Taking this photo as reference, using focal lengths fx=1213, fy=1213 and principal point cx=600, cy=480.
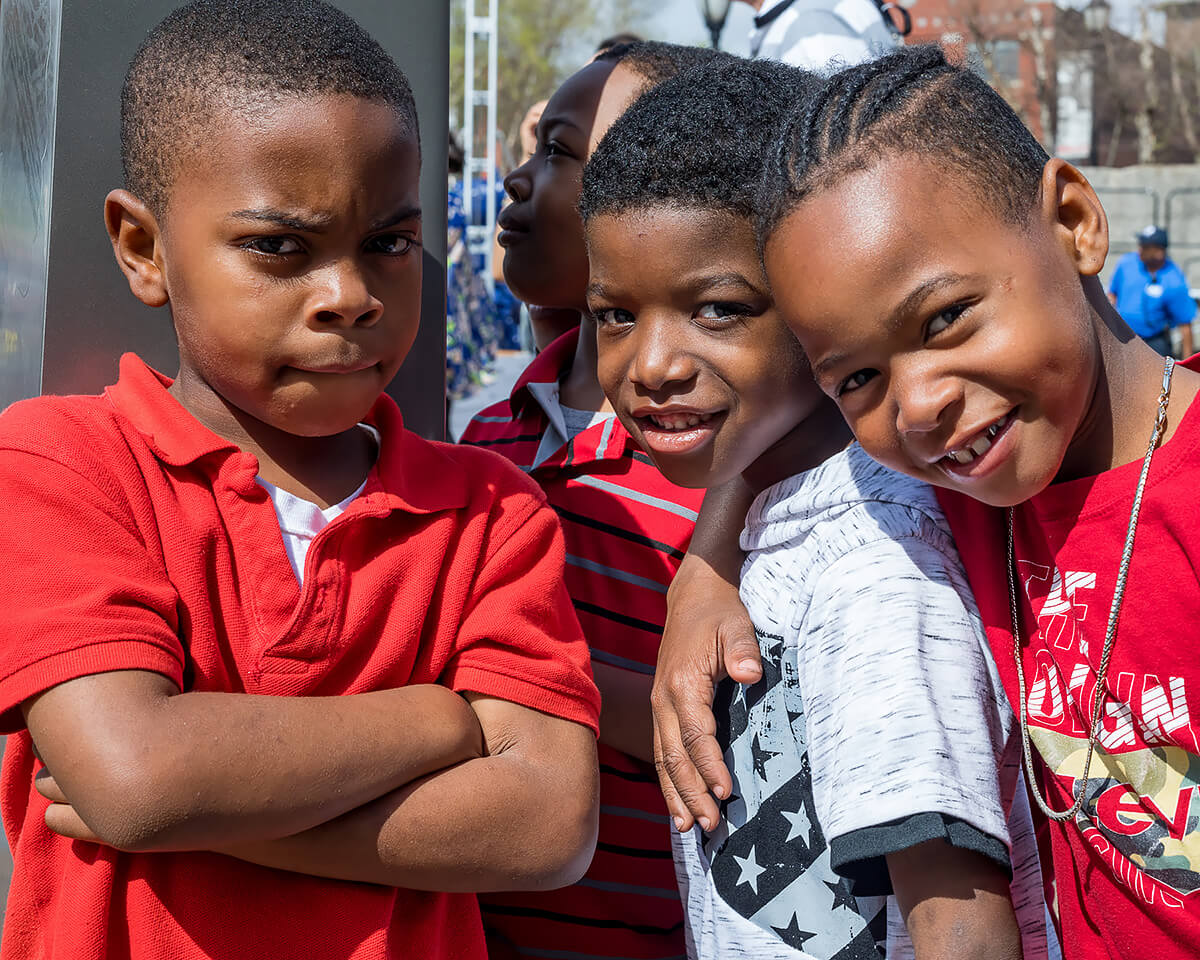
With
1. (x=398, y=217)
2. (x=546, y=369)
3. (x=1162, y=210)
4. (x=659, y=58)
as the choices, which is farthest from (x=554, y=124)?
(x=1162, y=210)

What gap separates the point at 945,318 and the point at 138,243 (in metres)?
1.01

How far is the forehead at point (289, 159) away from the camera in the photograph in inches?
56.9

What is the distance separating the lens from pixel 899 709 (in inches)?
51.4

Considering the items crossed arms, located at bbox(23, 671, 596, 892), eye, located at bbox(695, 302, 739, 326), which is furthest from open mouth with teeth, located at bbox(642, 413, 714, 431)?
crossed arms, located at bbox(23, 671, 596, 892)

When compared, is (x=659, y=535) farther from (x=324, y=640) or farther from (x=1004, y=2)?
(x=1004, y=2)

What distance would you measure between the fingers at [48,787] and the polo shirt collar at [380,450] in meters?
0.38

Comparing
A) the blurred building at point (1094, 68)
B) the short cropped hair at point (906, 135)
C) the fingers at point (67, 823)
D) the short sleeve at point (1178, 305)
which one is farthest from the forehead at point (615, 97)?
the blurred building at point (1094, 68)

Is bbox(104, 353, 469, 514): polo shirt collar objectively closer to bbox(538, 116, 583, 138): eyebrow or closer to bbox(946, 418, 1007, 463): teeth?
bbox(946, 418, 1007, 463): teeth

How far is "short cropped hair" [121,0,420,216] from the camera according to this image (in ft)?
4.86

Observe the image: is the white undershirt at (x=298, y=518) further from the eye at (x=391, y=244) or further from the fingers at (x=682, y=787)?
the fingers at (x=682, y=787)

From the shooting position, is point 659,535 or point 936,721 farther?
point 659,535

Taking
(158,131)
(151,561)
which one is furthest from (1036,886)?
(158,131)

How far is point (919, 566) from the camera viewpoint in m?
1.41

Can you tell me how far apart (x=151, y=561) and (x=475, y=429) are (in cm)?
110
